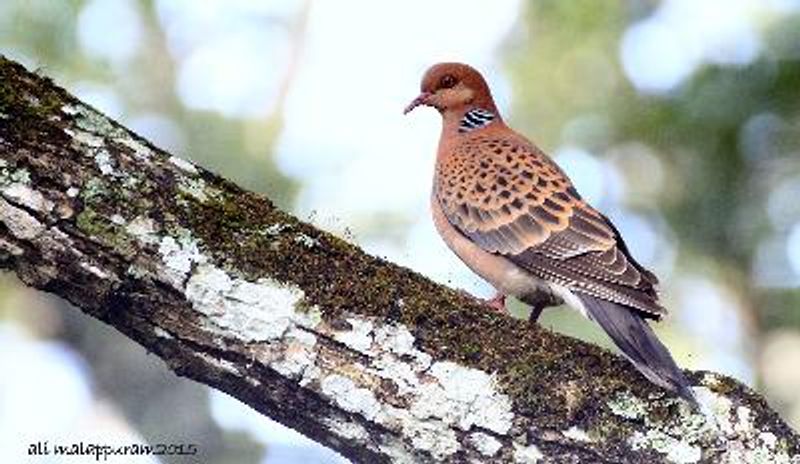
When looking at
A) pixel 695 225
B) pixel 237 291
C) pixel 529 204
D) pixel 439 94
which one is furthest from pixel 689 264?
pixel 237 291

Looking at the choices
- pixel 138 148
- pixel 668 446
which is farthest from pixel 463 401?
pixel 138 148

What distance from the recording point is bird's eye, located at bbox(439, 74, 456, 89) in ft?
16.7

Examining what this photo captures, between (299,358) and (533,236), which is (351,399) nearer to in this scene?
(299,358)

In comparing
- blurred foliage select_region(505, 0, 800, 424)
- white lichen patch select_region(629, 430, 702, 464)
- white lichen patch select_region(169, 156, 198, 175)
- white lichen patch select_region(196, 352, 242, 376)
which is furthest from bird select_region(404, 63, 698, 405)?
blurred foliage select_region(505, 0, 800, 424)

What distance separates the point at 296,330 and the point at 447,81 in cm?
238

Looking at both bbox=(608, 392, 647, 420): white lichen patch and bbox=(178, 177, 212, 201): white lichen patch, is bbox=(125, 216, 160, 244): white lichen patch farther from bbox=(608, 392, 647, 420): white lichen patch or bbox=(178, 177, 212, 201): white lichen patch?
bbox=(608, 392, 647, 420): white lichen patch

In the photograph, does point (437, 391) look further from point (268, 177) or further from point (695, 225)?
point (268, 177)

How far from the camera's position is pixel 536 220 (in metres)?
4.07

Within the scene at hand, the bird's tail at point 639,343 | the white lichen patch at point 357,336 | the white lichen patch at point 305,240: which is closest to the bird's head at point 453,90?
the bird's tail at point 639,343

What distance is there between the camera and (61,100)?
3.03m

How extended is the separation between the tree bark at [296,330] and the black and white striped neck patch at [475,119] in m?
1.94

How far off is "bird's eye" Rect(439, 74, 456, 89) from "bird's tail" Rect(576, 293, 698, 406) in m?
1.60

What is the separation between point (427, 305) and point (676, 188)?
379cm

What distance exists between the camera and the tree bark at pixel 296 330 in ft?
9.39
